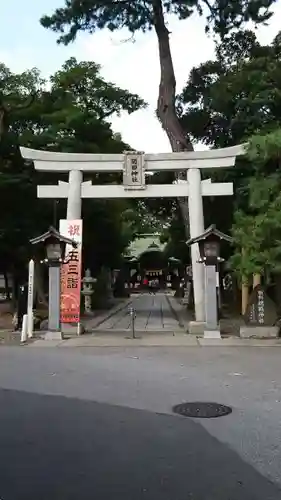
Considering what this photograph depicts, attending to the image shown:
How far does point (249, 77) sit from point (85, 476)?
18.6 metres

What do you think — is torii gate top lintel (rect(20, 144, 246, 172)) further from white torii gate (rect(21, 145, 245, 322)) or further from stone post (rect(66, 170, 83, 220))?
stone post (rect(66, 170, 83, 220))

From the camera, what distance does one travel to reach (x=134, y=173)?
17.6 meters

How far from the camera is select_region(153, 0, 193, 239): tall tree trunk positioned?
2244 cm

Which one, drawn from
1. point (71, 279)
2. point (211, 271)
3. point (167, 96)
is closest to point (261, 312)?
point (211, 271)

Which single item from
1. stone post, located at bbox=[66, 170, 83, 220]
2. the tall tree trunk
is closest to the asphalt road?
stone post, located at bbox=[66, 170, 83, 220]

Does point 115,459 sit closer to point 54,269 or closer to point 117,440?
point 117,440

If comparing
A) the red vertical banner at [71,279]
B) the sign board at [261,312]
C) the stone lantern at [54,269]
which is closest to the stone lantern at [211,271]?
the sign board at [261,312]

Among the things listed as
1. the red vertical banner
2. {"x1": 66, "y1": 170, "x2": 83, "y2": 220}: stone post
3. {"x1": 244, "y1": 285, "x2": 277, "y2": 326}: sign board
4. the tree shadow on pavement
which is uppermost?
{"x1": 66, "y1": 170, "x2": 83, "y2": 220}: stone post

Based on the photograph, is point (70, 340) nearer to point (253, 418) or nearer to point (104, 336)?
point (104, 336)

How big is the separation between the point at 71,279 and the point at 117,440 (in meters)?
11.3

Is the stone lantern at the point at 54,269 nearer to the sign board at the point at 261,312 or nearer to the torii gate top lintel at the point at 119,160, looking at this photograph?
the torii gate top lintel at the point at 119,160

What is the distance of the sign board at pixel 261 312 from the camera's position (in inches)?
613

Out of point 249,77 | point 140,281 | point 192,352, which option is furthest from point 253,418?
point 140,281

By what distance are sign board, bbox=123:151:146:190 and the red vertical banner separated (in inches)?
81.3
